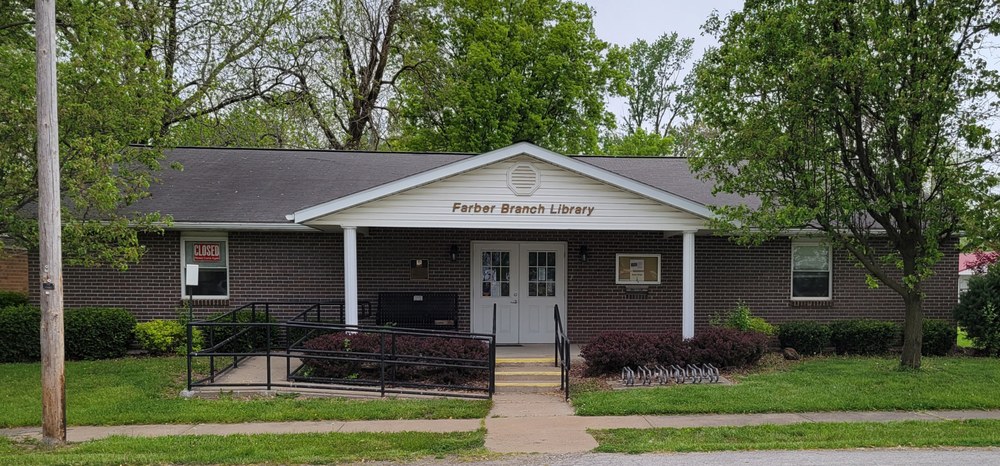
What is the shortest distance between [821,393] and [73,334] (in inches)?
492

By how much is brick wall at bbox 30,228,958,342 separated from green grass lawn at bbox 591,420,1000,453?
19.3ft

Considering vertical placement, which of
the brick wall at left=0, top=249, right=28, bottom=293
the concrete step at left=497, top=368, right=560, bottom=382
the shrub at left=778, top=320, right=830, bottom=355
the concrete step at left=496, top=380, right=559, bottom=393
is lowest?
the concrete step at left=496, top=380, right=559, bottom=393

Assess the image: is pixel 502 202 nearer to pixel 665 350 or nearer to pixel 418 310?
pixel 418 310

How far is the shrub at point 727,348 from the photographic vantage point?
10.3 metres

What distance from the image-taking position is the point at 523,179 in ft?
34.1

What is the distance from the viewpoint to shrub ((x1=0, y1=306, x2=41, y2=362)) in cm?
1141

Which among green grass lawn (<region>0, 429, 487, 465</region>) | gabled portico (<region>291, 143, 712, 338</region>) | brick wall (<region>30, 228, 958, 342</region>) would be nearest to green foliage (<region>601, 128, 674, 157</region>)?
brick wall (<region>30, 228, 958, 342</region>)

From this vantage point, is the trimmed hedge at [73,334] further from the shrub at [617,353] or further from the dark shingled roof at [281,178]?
the shrub at [617,353]

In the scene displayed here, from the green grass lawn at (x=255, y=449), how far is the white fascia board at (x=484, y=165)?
416 centimetres

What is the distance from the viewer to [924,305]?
13.2 meters

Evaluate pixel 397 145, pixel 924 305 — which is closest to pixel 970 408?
pixel 924 305

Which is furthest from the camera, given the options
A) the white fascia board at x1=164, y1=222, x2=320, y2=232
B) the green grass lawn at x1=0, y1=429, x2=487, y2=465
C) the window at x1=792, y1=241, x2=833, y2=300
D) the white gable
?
the window at x1=792, y1=241, x2=833, y2=300

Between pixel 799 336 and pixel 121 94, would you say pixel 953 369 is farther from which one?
pixel 121 94

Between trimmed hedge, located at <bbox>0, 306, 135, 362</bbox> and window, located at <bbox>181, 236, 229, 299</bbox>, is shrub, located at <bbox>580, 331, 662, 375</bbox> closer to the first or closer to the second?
window, located at <bbox>181, 236, 229, 299</bbox>
